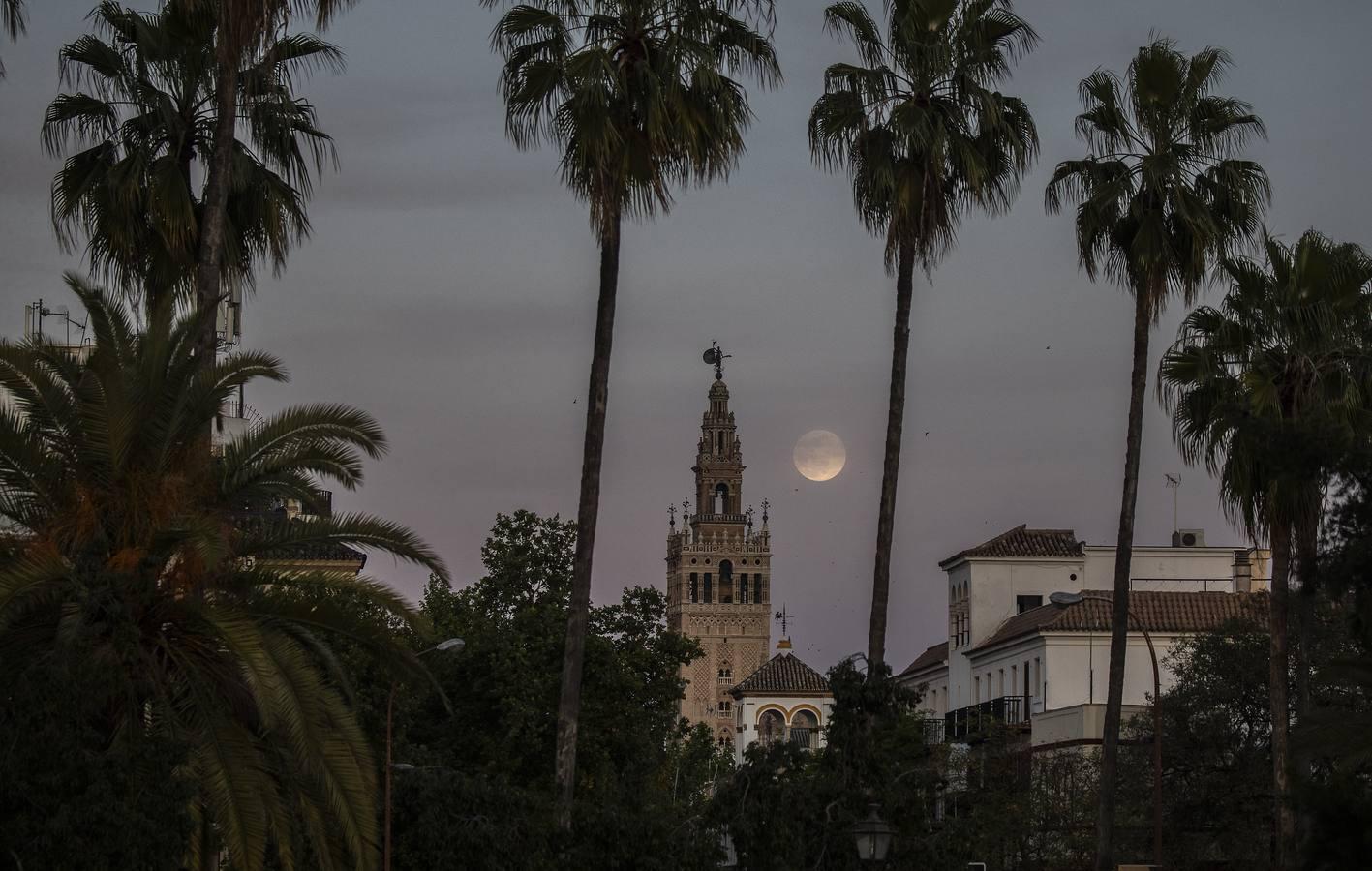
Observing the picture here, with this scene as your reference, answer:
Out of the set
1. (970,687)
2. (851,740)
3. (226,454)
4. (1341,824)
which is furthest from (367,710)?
(970,687)

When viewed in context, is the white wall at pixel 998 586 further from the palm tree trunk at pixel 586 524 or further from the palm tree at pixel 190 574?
the palm tree at pixel 190 574

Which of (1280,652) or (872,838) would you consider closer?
(872,838)

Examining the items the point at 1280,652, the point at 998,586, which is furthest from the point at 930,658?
the point at 1280,652

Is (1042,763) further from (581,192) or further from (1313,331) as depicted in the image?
(581,192)

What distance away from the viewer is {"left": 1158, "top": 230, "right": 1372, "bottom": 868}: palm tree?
1590 inches

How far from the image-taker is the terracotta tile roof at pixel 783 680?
168 m

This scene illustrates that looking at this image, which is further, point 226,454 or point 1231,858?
point 1231,858

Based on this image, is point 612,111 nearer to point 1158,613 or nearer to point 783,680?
point 1158,613

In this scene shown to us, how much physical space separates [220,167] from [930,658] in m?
87.8

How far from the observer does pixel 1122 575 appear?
4144 centimetres

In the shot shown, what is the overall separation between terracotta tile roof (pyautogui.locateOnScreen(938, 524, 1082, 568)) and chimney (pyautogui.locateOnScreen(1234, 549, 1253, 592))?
24.8 ft

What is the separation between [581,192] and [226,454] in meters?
8.96

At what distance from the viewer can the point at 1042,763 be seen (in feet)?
226

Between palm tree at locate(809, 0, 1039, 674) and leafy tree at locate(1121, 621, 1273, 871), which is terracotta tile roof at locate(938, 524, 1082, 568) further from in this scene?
palm tree at locate(809, 0, 1039, 674)
